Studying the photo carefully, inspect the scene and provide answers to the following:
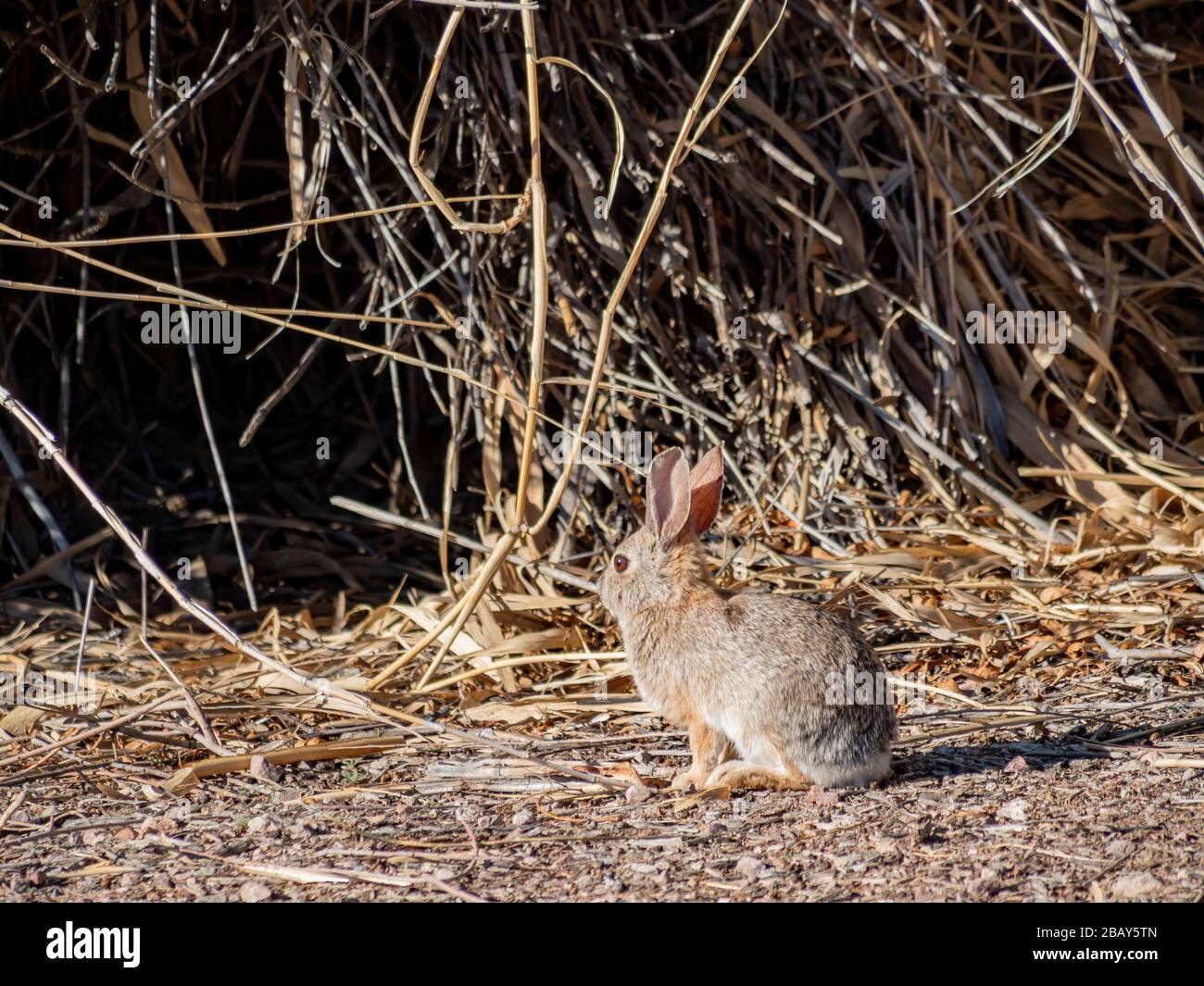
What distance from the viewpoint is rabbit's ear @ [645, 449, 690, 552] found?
382 cm

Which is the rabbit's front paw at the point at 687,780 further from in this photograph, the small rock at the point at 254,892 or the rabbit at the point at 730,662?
the small rock at the point at 254,892

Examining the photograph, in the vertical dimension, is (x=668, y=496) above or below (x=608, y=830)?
above

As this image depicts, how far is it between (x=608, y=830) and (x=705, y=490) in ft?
3.46

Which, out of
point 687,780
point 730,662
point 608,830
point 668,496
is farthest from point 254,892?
point 668,496

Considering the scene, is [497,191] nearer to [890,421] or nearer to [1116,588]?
[890,421]

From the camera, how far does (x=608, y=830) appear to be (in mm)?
3254

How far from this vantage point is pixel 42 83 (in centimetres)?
570

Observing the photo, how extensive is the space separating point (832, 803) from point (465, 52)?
325 cm

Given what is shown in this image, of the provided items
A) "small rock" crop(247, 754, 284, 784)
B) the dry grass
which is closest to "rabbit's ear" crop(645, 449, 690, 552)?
the dry grass

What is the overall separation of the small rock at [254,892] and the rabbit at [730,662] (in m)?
1.15

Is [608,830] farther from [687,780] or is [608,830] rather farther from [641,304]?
[641,304]

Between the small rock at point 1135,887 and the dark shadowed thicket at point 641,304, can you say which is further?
the dark shadowed thicket at point 641,304

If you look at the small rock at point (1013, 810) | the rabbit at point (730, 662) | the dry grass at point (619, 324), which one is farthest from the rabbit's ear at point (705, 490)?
the small rock at point (1013, 810)

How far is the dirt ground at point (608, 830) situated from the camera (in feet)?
9.36
